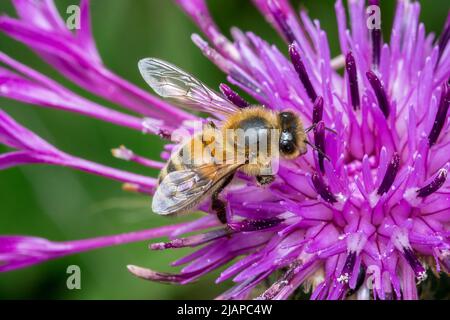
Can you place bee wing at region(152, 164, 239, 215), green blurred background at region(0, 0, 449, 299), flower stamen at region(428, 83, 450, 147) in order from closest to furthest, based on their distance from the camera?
bee wing at region(152, 164, 239, 215), flower stamen at region(428, 83, 450, 147), green blurred background at region(0, 0, 449, 299)

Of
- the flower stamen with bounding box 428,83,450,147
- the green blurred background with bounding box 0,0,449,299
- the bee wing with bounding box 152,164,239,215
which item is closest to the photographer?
the bee wing with bounding box 152,164,239,215

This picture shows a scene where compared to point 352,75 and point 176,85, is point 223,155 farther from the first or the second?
point 352,75

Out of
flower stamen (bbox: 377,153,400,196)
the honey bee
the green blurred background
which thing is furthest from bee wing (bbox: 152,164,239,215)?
the green blurred background

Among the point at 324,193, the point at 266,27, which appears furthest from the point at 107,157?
the point at 324,193

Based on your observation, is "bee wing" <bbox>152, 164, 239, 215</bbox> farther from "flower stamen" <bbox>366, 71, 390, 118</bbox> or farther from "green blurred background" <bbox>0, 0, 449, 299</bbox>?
"green blurred background" <bbox>0, 0, 449, 299</bbox>

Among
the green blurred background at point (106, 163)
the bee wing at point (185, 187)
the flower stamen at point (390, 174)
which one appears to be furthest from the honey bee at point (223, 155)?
the green blurred background at point (106, 163)

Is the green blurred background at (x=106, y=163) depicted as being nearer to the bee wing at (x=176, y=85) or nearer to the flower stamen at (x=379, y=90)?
the bee wing at (x=176, y=85)

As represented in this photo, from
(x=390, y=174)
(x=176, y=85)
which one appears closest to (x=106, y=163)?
(x=176, y=85)
